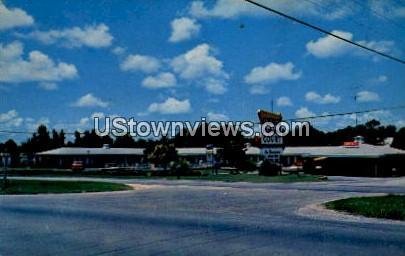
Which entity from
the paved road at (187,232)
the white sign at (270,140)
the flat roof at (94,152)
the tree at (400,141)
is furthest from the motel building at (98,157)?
the paved road at (187,232)

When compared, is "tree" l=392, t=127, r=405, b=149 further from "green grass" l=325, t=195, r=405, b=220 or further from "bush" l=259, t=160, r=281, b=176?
"green grass" l=325, t=195, r=405, b=220

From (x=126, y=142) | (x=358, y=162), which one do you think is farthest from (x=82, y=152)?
(x=358, y=162)

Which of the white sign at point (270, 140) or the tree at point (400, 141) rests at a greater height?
the tree at point (400, 141)

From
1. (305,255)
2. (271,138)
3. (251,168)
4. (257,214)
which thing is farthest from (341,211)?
(251,168)

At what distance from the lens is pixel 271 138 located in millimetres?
23078

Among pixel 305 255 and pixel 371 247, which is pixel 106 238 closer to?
pixel 305 255

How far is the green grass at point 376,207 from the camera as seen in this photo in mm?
17188

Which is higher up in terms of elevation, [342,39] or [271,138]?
[342,39]

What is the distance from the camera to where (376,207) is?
18.9 m

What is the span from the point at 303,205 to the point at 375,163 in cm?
3984

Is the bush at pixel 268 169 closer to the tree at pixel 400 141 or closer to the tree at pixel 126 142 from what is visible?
the tree at pixel 400 141

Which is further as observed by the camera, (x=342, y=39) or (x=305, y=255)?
(x=342, y=39)

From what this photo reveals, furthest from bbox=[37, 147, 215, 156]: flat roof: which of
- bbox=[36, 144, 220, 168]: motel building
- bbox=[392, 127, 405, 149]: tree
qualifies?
bbox=[392, 127, 405, 149]: tree

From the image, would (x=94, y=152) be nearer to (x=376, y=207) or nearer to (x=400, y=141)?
(x=400, y=141)
